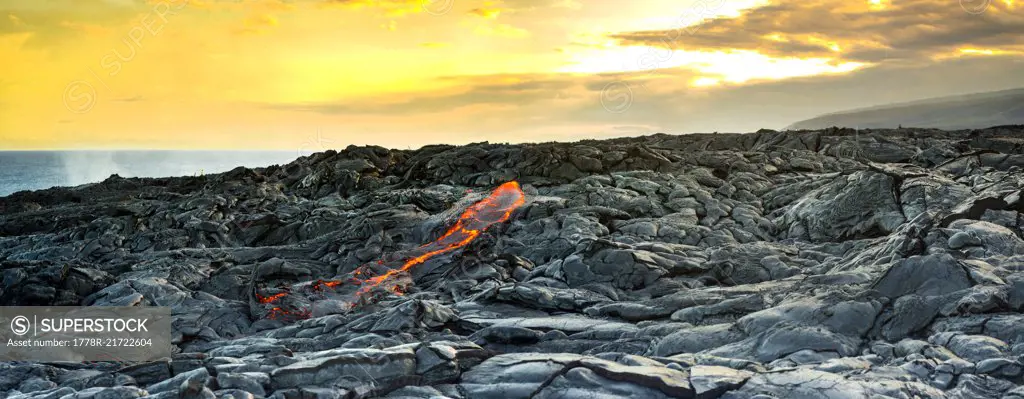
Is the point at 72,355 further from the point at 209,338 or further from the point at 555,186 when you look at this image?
the point at 555,186

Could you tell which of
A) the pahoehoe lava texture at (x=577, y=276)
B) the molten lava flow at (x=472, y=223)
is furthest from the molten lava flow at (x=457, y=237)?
the pahoehoe lava texture at (x=577, y=276)

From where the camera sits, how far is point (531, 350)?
470 inches

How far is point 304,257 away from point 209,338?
7.03 m

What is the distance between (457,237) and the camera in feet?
71.3

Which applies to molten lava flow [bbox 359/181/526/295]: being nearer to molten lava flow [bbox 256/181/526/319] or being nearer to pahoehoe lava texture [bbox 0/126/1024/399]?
molten lava flow [bbox 256/181/526/319]

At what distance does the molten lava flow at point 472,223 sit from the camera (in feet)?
64.3

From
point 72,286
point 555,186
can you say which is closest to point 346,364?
point 72,286

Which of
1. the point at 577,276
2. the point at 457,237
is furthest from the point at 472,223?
the point at 577,276

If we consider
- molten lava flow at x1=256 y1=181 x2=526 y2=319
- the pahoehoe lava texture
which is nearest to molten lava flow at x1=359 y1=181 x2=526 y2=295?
molten lava flow at x1=256 y1=181 x2=526 y2=319

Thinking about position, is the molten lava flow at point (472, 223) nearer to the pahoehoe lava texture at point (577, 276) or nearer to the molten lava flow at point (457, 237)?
the molten lava flow at point (457, 237)

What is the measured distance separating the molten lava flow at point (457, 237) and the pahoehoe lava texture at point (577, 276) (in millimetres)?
405

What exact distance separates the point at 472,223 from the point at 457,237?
1.29m

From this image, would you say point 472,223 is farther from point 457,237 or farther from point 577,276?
point 577,276

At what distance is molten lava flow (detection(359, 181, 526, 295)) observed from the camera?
19609 mm
